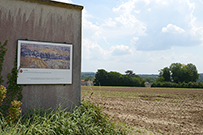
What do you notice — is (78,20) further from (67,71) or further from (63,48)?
(67,71)

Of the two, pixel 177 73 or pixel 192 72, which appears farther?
pixel 192 72

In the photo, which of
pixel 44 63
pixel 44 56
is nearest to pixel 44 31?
pixel 44 56

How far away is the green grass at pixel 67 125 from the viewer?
12.6 ft

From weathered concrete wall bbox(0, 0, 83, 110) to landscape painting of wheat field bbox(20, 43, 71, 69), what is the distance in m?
0.21

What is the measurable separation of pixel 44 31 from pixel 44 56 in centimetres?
73

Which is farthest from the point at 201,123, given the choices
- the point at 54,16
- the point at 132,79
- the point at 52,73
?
the point at 132,79

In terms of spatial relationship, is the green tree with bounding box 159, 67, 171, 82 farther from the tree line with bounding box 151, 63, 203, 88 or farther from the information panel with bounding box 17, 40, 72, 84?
the information panel with bounding box 17, 40, 72, 84

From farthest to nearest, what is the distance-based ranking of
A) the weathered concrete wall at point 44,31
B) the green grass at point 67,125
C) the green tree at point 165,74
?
the green tree at point 165,74, the weathered concrete wall at point 44,31, the green grass at point 67,125

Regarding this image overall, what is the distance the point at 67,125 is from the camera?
4062 millimetres

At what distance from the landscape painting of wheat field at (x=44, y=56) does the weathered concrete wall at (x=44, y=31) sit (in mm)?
210

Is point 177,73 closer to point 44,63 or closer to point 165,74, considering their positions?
point 165,74

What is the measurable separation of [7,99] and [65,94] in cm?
154

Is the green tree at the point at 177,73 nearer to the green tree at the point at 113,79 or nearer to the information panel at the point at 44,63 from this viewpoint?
the green tree at the point at 113,79

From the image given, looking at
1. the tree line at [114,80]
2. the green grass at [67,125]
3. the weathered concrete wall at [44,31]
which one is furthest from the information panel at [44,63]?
the tree line at [114,80]
